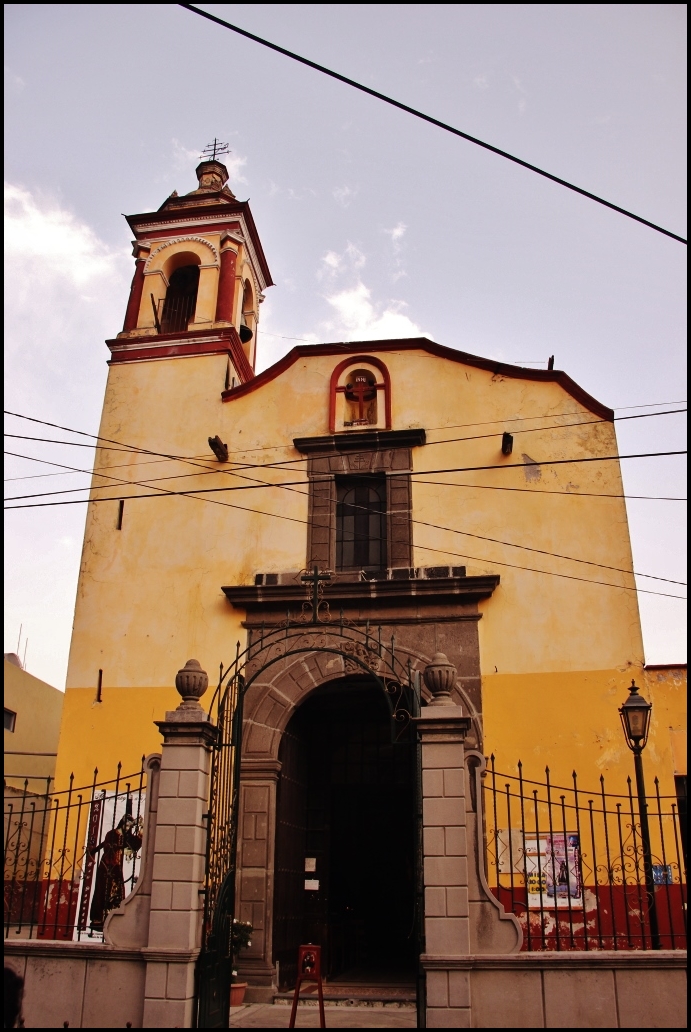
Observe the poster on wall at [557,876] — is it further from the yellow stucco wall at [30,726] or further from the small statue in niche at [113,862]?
the yellow stucco wall at [30,726]

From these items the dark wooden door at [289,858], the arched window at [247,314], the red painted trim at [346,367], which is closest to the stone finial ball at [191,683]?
the dark wooden door at [289,858]

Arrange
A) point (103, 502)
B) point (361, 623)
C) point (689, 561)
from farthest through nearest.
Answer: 1. point (103, 502)
2. point (361, 623)
3. point (689, 561)

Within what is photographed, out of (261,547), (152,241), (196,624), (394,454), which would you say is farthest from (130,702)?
(152,241)

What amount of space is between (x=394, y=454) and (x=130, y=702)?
5.35 meters

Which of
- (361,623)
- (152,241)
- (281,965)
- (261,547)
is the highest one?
(152,241)

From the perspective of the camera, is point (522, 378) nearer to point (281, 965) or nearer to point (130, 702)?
point (130, 702)

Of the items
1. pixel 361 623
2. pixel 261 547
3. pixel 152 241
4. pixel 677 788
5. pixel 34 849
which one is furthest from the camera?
pixel 34 849

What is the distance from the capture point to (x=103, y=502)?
14.1 meters

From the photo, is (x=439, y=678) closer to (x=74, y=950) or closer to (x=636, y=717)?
(x=636, y=717)

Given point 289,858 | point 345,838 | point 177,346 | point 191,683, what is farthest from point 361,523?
point 191,683

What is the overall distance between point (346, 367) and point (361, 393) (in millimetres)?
607

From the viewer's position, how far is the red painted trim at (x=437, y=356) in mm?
13398

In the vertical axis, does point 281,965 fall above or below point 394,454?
below

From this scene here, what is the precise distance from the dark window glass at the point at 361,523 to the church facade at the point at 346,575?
0.03 meters
